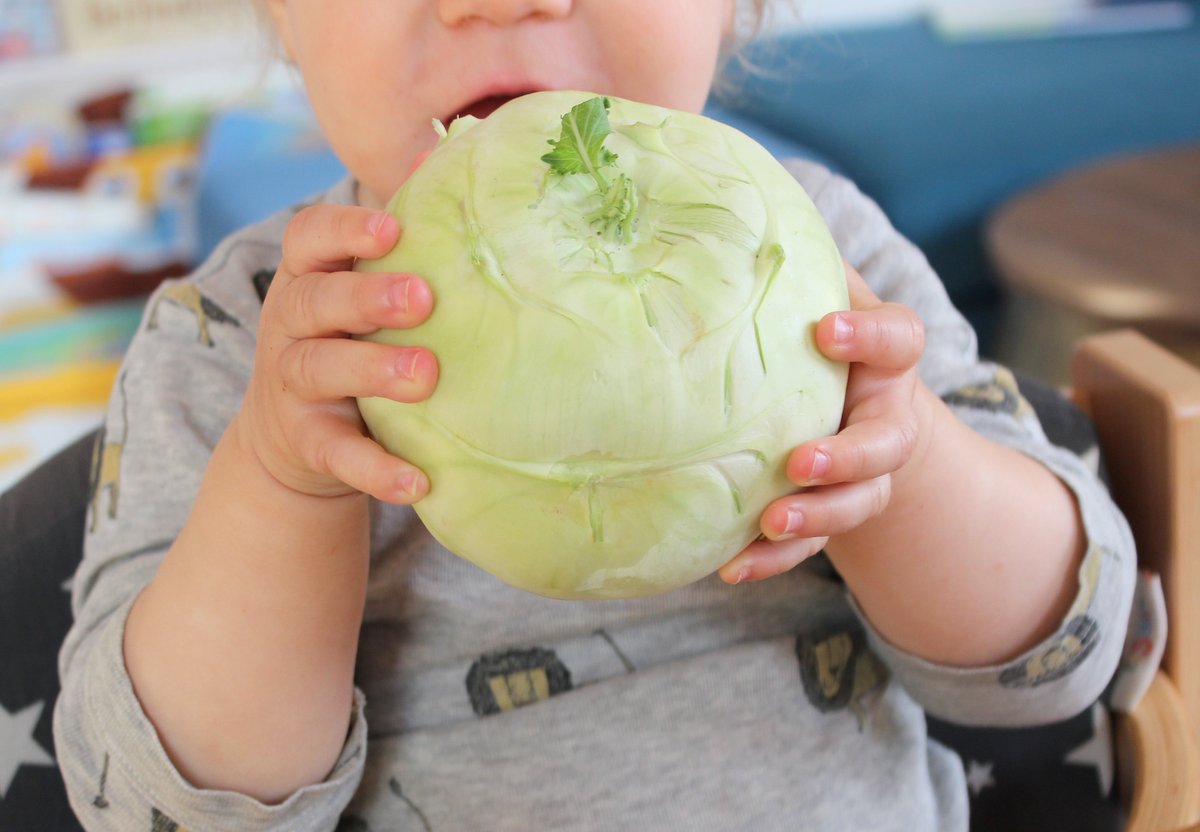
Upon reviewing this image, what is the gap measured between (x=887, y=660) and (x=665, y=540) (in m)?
0.37

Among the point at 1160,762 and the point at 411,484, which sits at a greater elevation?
the point at 411,484

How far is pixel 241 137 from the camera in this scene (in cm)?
211

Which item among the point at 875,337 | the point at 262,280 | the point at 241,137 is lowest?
the point at 241,137

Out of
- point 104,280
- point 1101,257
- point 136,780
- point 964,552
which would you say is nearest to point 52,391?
point 104,280

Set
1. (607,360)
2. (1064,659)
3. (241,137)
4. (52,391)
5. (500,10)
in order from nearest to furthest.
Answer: (607,360) < (500,10) < (1064,659) < (52,391) < (241,137)

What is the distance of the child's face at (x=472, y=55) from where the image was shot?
0.59 m

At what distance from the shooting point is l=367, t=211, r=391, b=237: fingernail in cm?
43

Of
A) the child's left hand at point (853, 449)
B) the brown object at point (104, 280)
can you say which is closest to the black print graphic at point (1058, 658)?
the child's left hand at point (853, 449)

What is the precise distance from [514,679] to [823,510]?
0.32 m

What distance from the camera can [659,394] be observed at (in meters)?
0.38

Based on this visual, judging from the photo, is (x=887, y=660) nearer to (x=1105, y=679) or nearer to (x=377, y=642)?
(x=1105, y=679)

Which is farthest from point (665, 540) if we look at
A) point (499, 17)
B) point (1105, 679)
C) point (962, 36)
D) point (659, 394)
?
point (962, 36)

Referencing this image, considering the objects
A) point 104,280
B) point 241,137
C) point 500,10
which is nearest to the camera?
point 500,10

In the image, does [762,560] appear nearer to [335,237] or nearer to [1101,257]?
[335,237]
